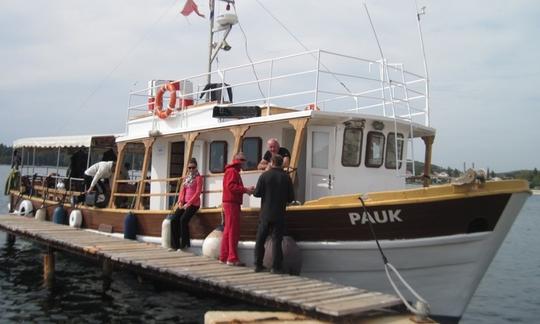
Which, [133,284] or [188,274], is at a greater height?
[188,274]

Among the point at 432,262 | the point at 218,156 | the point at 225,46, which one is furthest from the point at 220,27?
the point at 432,262

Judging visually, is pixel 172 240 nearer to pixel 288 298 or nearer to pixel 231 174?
pixel 231 174

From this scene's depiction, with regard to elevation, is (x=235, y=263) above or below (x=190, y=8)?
below

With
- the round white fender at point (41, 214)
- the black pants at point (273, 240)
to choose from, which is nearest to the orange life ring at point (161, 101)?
the black pants at point (273, 240)

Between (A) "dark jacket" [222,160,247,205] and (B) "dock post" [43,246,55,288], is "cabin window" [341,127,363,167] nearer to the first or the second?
(A) "dark jacket" [222,160,247,205]

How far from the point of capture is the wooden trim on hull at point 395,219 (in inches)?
318

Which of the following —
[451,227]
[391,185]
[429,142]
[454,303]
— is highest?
[429,142]

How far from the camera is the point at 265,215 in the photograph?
8.77 meters

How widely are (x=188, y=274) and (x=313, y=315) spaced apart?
252 centimetres

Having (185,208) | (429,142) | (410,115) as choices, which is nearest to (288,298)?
(185,208)

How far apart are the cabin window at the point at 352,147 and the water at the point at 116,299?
10.3ft

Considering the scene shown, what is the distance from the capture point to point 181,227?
11047mm

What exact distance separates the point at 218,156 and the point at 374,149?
3.26 m

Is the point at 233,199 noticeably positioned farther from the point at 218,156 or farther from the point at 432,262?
the point at 432,262
